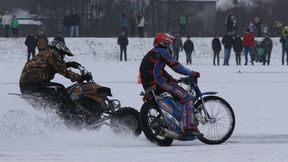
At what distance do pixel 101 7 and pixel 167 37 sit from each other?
62.7m

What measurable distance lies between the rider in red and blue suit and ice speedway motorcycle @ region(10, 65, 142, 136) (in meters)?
0.85

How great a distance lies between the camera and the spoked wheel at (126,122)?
13953 millimetres

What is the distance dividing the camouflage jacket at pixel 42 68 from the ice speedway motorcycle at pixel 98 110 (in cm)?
39

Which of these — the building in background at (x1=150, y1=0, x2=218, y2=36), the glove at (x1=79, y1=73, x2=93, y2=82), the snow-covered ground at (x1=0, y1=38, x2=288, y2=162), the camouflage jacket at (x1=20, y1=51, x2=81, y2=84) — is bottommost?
the building in background at (x1=150, y1=0, x2=218, y2=36)

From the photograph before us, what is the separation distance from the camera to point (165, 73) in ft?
43.8

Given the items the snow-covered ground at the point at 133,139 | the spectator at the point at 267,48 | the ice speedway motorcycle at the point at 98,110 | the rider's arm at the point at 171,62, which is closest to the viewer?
the snow-covered ground at the point at 133,139

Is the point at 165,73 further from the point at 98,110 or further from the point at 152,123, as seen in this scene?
the point at 98,110

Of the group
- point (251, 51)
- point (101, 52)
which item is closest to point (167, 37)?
point (251, 51)

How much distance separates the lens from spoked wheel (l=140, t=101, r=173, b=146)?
1323 cm

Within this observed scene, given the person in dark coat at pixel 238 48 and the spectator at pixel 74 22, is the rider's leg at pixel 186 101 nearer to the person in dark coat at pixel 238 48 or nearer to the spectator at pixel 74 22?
the person in dark coat at pixel 238 48

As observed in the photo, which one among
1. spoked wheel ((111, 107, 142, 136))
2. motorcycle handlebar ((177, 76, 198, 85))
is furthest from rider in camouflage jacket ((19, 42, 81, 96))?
motorcycle handlebar ((177, 76, 198, 85))

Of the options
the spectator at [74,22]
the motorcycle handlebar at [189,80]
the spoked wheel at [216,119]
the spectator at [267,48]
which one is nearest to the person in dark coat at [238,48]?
the spectator at [267,48]

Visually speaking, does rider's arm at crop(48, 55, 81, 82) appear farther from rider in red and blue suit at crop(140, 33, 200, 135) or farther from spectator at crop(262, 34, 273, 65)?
spectator at crop(262, 34, 273, 65)

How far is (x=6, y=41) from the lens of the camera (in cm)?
4822
